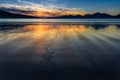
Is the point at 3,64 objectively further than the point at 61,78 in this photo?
Yes

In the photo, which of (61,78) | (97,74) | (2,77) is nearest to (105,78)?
(97,74)

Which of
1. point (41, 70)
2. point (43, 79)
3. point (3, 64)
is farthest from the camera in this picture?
point (3, 64)

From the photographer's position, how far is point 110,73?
9.20 m

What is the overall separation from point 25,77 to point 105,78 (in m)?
2.81

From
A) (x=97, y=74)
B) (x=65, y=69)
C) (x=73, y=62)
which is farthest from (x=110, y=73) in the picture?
(x=73, y=62)

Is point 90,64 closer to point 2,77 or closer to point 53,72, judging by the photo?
point 53,72

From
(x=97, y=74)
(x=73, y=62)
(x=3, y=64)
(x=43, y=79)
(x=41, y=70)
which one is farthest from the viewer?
(x=73, y=62)

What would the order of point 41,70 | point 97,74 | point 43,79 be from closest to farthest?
→ 1. point 43,79
2. point 97,74
3. point 41,70

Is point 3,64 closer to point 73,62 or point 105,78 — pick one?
point 73,62

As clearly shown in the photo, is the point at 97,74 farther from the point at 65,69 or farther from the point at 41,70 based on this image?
the point at 41,70

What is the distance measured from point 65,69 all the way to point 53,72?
2.31 ft

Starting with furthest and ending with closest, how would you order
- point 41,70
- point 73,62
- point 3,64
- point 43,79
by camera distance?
point 73,62 < point 3,64 < point 41,70 < point 43,79

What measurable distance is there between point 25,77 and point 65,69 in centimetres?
198

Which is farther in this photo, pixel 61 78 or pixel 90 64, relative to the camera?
pixel 90 64
